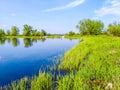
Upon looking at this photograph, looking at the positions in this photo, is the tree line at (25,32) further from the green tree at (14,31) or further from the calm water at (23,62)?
the calm water at (23,62)

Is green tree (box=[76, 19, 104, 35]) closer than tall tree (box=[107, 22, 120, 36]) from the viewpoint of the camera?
No

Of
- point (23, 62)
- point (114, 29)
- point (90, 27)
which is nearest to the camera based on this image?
point (23, 62)

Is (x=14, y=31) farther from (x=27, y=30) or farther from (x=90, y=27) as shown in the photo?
(x=90, y=27)

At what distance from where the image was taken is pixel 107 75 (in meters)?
8.12

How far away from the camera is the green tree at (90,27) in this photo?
9169cm

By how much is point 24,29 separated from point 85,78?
103 meters

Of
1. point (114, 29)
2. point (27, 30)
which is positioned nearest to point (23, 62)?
point (114, 29)

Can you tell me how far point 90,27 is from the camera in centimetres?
9188

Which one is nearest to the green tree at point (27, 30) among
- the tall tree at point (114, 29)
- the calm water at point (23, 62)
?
the tall tree at point (114, 29)

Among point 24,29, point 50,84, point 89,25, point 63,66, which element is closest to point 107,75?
point 50,84

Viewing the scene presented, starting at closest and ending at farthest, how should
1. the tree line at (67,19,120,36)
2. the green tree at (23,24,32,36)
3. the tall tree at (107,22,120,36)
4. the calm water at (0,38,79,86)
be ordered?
1. the calm water at (0,38,79,86)
2. the tall tree at (107,22,120,36)
3. the tree line at (67,19,120,36)
4. the green tree at (23,24,32,36)

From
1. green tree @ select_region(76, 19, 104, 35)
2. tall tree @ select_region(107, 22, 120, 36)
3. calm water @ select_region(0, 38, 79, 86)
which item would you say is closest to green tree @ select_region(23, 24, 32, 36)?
green tree @ select_region(76, 19, 104, 35)

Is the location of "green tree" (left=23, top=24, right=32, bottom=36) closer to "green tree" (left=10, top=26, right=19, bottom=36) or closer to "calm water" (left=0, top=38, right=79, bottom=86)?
"green tree" (left=10, top=26, right=19, bottom=36)

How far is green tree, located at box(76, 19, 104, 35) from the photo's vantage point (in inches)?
3610
